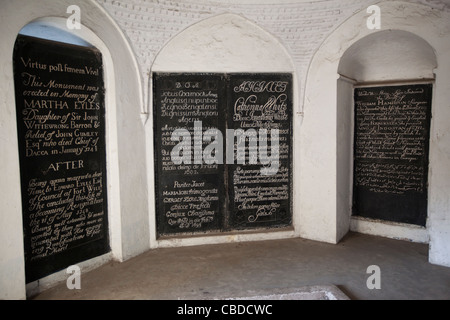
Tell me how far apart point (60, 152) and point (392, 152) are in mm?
4564

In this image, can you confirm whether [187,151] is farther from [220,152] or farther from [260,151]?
[260,151]

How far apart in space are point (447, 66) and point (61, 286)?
16.3ft

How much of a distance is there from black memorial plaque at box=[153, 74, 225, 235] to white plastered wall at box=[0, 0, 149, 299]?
11.1 inches

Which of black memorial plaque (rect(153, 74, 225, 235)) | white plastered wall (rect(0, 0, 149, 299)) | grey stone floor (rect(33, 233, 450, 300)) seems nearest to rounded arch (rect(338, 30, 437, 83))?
black memorial plaque (rect(153, 74, 225, 235))

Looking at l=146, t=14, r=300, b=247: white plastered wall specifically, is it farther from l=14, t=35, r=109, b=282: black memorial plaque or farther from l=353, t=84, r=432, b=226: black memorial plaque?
l=353, t=84, r=432, b=226: black memorial plaque

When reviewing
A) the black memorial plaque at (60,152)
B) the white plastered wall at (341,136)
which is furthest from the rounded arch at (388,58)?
the black memorial plaque at (60,152)

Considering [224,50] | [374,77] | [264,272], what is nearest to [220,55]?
[224,50]

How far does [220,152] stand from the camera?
4.85m

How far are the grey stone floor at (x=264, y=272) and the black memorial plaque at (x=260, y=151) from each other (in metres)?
0.48

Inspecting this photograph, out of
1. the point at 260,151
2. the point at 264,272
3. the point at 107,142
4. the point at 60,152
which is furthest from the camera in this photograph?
the point at 260,151

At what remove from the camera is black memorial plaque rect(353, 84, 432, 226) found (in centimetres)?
485

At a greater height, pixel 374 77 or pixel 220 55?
pixel 220 55

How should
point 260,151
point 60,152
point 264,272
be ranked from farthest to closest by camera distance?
point 260,151
point 264,272
point 60,152

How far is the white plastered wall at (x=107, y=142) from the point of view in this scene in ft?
9.91
